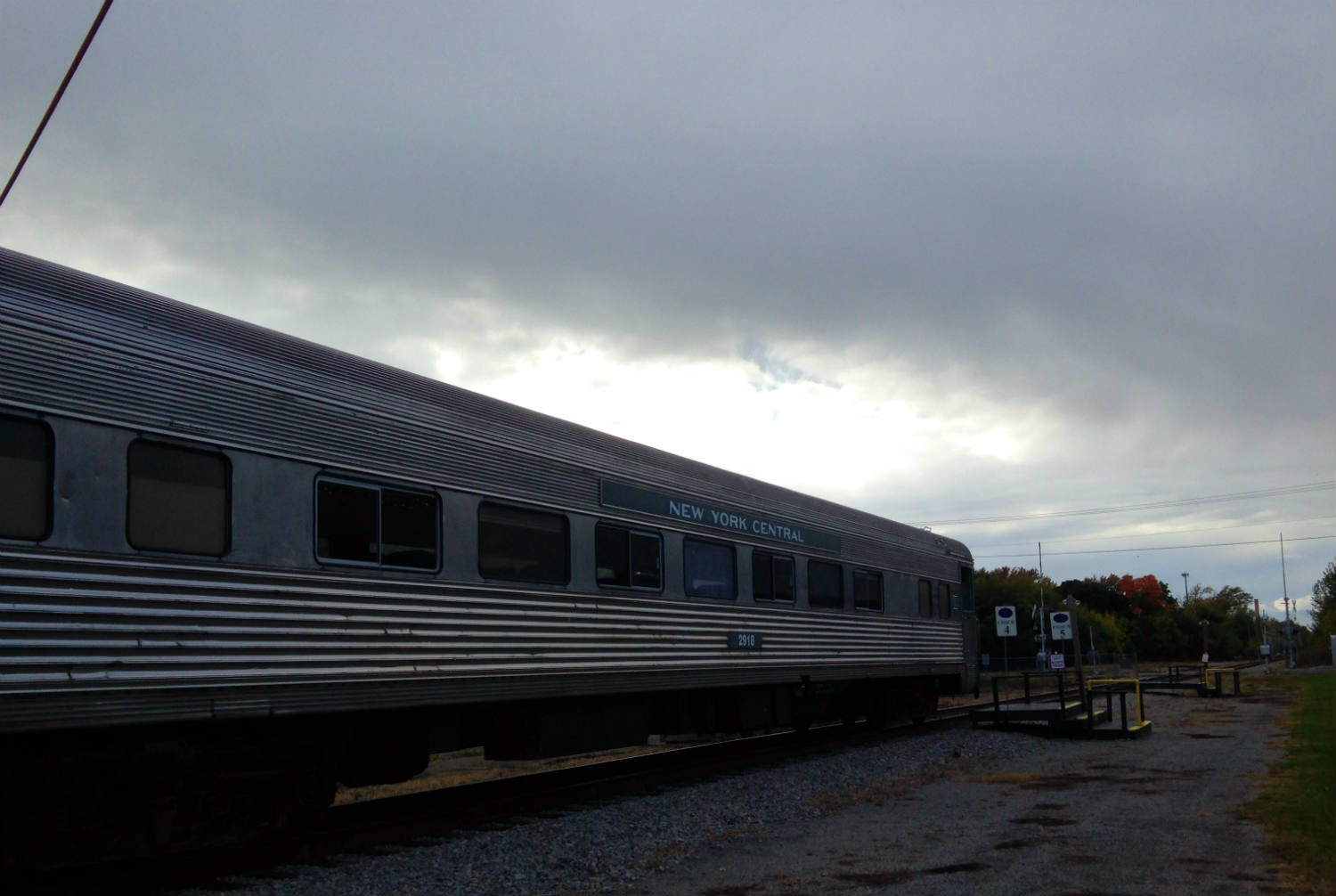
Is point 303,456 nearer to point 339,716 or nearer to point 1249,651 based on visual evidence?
point 339,716

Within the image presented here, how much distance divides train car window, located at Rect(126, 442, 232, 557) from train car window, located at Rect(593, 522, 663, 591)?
4747 millimetres

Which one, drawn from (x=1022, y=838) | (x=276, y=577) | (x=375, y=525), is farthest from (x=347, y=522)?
(x=1022, y=838)

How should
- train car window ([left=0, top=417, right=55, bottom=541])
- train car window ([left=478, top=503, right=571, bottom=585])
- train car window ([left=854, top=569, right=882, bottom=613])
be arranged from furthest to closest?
train car window ([left=854, top=569, right=882, bottom=613]) < train car window ([left=478, top=503, right=571, bottom=585]) < train car window ([left=0, top=417, right=55, bottom=541])

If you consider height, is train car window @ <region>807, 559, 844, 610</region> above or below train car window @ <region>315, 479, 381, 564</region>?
below

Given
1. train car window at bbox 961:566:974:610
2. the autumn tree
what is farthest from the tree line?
train car window at bbox 961:566:974:610

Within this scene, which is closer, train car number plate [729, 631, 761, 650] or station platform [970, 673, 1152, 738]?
train car number plate [729, 631, 761, 650]

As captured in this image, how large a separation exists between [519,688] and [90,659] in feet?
14.3

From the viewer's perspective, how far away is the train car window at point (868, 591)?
736 inches

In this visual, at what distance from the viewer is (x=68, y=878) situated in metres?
8.01

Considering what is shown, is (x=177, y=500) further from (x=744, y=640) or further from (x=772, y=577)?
(x=772, y=577)

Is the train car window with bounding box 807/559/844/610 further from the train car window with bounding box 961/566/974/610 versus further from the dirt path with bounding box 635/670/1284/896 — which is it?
the train car window with bounding box 961/566/974/610

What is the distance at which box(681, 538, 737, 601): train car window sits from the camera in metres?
14.0

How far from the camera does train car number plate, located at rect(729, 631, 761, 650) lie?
581 inches

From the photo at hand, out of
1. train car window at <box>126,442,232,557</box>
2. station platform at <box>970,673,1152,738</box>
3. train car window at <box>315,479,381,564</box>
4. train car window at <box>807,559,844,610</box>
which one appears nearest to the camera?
train car window at <box>126,442,232,557</box>
